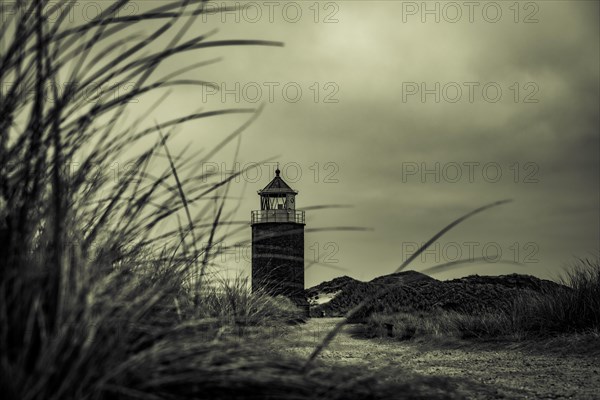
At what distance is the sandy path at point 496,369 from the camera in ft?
9.18

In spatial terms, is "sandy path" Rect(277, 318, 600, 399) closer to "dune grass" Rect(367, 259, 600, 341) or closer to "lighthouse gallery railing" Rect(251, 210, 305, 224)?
"dune grass" Rect(367, 259, 600, 341)

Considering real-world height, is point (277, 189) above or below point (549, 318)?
above

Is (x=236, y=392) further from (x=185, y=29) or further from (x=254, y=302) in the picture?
(x=254, y=302)

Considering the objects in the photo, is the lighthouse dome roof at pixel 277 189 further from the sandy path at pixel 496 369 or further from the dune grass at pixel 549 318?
the sandy path at pixel 496 369

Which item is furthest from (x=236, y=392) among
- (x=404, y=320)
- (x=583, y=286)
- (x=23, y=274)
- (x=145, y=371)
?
(x=404, y=320)

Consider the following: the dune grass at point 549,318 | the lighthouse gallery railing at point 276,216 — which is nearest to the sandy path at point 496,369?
the dune grass at point 549,318

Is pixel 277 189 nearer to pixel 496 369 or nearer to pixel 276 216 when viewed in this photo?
pixel 276 216

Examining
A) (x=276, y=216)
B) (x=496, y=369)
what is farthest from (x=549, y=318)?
(x=276, y=216)

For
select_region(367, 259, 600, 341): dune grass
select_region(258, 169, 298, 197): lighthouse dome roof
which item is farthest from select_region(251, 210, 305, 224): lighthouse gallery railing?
select_region(367, 259, 600, 341): dune grass

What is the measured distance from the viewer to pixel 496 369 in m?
4.09

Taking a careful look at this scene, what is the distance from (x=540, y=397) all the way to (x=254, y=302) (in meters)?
2.47

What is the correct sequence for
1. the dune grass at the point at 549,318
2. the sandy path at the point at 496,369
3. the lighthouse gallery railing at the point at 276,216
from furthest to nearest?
the lighthouse gallery railing at the point at 276,216, the dune grass at the point at 549,318, the sandy path at the point at 496,369

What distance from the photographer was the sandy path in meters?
2.80

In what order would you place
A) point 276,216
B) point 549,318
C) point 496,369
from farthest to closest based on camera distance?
point 276,216, point 549,318, point 496,369
